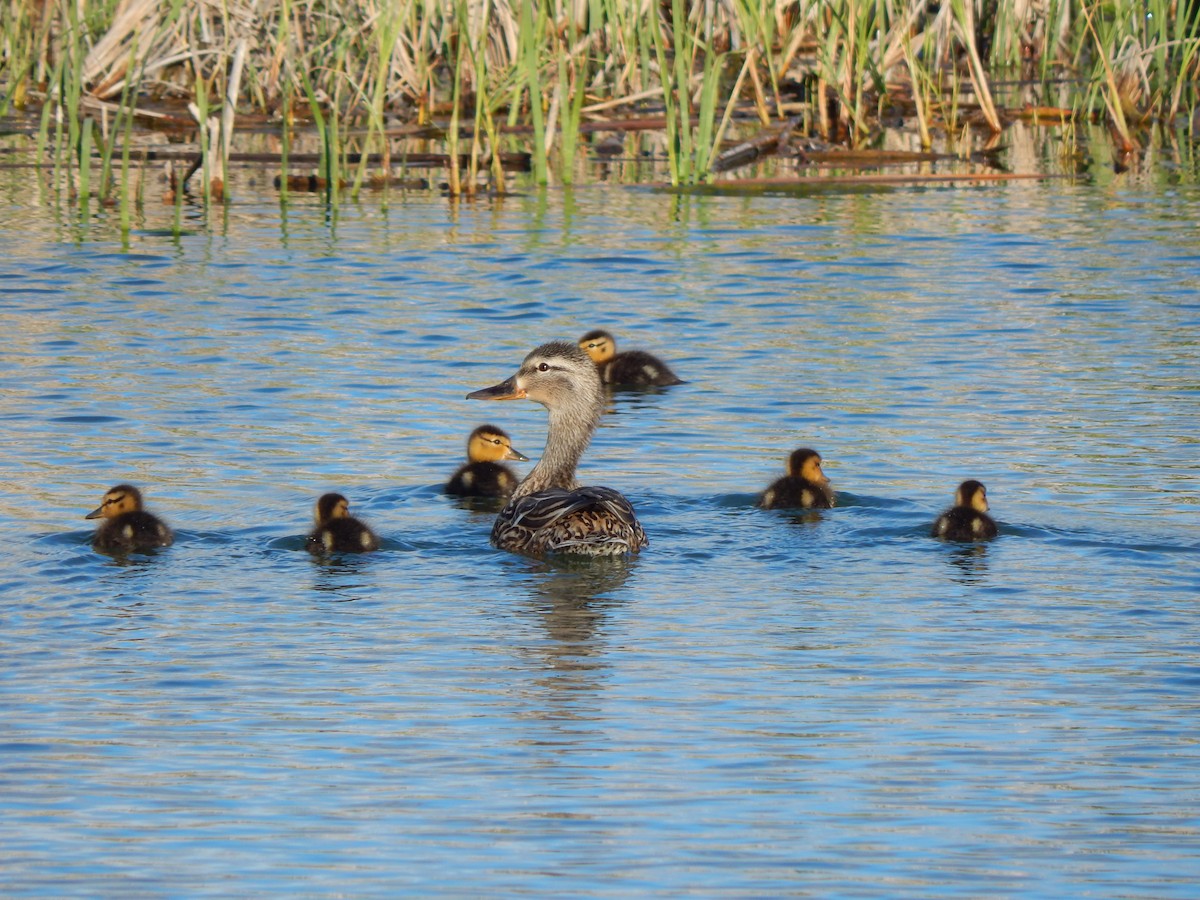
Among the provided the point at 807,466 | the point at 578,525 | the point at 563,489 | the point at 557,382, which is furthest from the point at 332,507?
the point at 807,466

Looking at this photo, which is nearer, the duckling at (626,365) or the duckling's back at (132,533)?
the duckling's back at (132,533)

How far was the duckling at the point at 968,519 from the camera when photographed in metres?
7.81

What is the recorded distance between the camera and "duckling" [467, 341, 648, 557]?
7895 mm

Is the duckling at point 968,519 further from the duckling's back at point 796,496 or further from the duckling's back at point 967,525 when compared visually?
the duckling's back at point 796,496

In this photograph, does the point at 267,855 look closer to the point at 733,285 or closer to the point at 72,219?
the point at 733,285

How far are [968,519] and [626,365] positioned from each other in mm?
3903

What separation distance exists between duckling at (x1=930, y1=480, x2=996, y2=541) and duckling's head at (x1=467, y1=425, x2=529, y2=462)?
91.8 inches

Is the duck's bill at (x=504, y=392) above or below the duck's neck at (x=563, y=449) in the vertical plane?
above

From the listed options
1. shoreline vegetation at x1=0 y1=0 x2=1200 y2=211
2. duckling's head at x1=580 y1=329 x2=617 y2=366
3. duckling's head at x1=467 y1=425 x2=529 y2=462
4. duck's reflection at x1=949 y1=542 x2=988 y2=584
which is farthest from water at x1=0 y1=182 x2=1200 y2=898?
shoreline vegetation at x1=0 y1=0 x2=1200 y2=211

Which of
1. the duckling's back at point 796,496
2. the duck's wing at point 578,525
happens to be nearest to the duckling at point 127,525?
the duck's wing at point 578,525

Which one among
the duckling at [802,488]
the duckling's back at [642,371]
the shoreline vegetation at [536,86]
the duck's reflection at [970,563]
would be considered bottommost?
the duck's reflection at [970,563]

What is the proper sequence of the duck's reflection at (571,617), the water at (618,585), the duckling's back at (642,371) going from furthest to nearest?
the duckling's back at (642,371), the duck's reflection at (571,617), the water at (618,585)

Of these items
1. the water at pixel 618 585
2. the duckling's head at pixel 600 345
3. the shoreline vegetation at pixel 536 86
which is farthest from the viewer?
the shoreline vegetation at pixel 536 86

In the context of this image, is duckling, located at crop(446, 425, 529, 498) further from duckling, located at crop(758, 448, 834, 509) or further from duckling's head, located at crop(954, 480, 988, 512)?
duckling's head, located at crop(954, 480, 988, 512)
